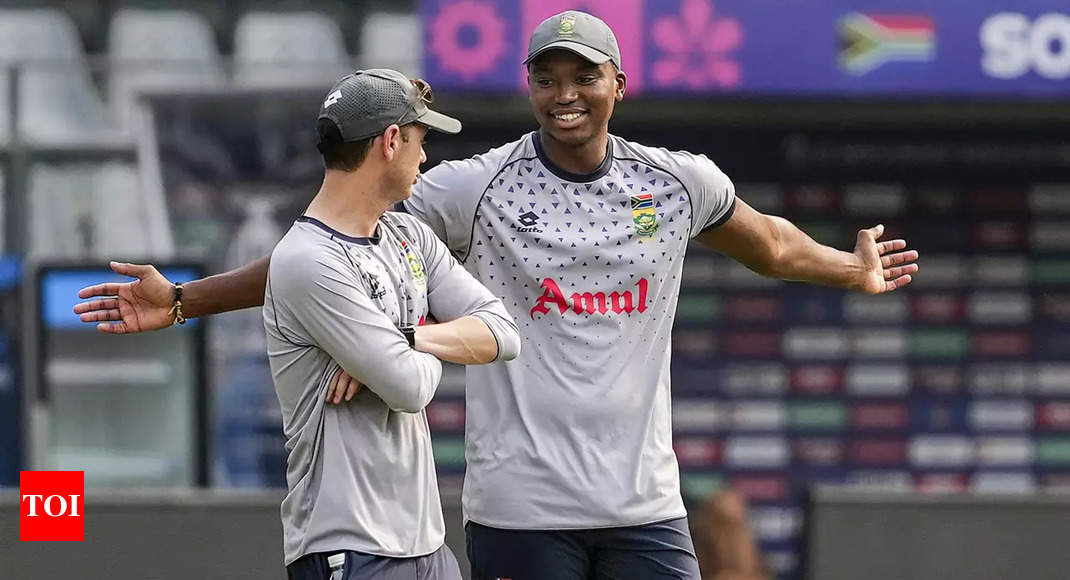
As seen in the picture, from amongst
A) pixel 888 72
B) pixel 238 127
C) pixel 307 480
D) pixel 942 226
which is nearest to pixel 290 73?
pixel 238 127

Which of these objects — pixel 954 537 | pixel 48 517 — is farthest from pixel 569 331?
pixel 954 537

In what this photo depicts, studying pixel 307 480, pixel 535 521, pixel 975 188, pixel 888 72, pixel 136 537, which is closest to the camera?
pixel 307 480

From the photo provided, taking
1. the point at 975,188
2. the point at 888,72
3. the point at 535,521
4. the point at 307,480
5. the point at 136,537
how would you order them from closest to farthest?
the point at 307,480 → the point at 535,521 → the point at 136,537 → the point at 888,72 → the point at 975,188

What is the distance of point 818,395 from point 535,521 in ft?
22.2

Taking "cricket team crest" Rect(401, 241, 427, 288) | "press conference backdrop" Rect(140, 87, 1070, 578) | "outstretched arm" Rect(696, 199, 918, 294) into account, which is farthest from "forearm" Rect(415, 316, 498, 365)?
"press conference backdrop" Rect(140, 87, 1070, 578)

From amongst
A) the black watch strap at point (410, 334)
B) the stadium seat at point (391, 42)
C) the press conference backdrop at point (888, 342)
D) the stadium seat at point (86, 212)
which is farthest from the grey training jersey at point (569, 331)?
the press conference backdrop at point (888, 342)

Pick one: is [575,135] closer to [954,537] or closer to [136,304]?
[136,304]

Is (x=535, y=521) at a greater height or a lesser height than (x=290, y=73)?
lesser

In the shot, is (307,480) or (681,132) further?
(681,132)

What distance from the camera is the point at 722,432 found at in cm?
1073

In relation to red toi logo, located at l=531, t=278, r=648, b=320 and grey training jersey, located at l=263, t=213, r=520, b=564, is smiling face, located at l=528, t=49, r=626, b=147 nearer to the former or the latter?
red toi logo, located at l=531, t=278, r=648, b=320

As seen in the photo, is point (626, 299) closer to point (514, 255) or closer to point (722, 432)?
point (514, 255)

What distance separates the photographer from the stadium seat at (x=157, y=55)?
994 cm

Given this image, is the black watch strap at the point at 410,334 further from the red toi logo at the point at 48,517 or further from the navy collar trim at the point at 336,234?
the red toi logo at the point at 48,517
